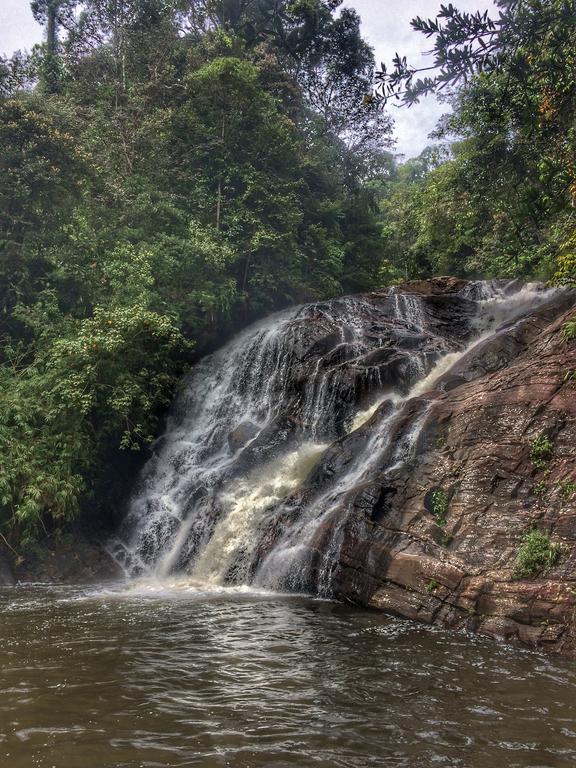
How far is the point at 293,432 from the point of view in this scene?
44.6ft

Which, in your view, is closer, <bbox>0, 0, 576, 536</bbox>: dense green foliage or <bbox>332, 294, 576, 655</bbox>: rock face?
<bbox>332, 294, 576, 655</bbox>: rock face

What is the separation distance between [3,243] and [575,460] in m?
15.2

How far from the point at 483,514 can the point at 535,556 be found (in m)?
1.11

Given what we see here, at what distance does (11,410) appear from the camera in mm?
13188

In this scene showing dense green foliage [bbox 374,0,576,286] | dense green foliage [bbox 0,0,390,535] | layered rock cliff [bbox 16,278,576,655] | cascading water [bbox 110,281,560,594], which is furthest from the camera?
dense green foliage [bbox 0,0,390,535]

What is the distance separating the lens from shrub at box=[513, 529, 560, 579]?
730 cm

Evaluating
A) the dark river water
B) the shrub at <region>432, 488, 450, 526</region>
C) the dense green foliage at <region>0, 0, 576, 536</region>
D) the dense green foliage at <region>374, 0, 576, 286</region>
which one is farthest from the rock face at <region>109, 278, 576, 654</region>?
the dense green foliage at <region>374, 0, 576, 286</region>

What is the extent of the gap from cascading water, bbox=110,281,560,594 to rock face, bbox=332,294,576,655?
52 centimetres

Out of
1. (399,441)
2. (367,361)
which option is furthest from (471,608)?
(367,361)

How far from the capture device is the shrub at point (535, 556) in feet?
23.9

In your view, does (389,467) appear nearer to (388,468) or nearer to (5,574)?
(388,468)

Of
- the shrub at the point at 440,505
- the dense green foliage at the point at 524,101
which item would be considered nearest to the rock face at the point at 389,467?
the shrub at the point at 440,505

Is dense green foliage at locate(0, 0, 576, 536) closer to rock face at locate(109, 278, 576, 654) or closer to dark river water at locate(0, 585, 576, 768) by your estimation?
rock face at locate(109, 278, 576, 654)

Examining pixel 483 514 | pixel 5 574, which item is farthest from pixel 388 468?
pixel 5 574
